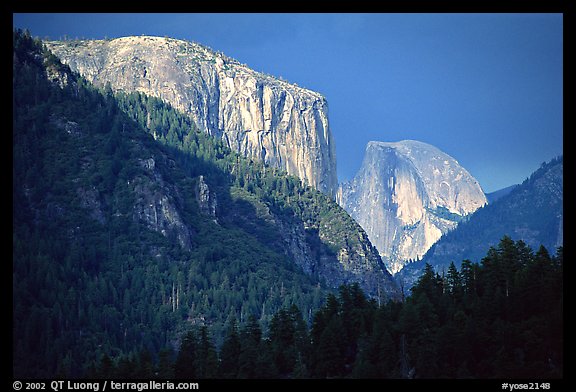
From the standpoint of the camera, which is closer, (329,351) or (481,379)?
(481,379)

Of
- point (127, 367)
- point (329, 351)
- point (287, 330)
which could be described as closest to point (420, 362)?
point (329, 351)

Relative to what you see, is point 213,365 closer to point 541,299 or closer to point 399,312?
point 399,312

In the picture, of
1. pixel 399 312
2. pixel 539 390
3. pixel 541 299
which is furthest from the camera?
pixel 399 312

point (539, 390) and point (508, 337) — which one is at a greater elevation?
point (508, 337)

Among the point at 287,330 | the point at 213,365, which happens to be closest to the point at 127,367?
the point at 213,365

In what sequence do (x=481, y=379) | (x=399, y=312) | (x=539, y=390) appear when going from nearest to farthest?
1. (x=539, y=390)
2. (x=481, y=379)
3. (x=399, y=312)
